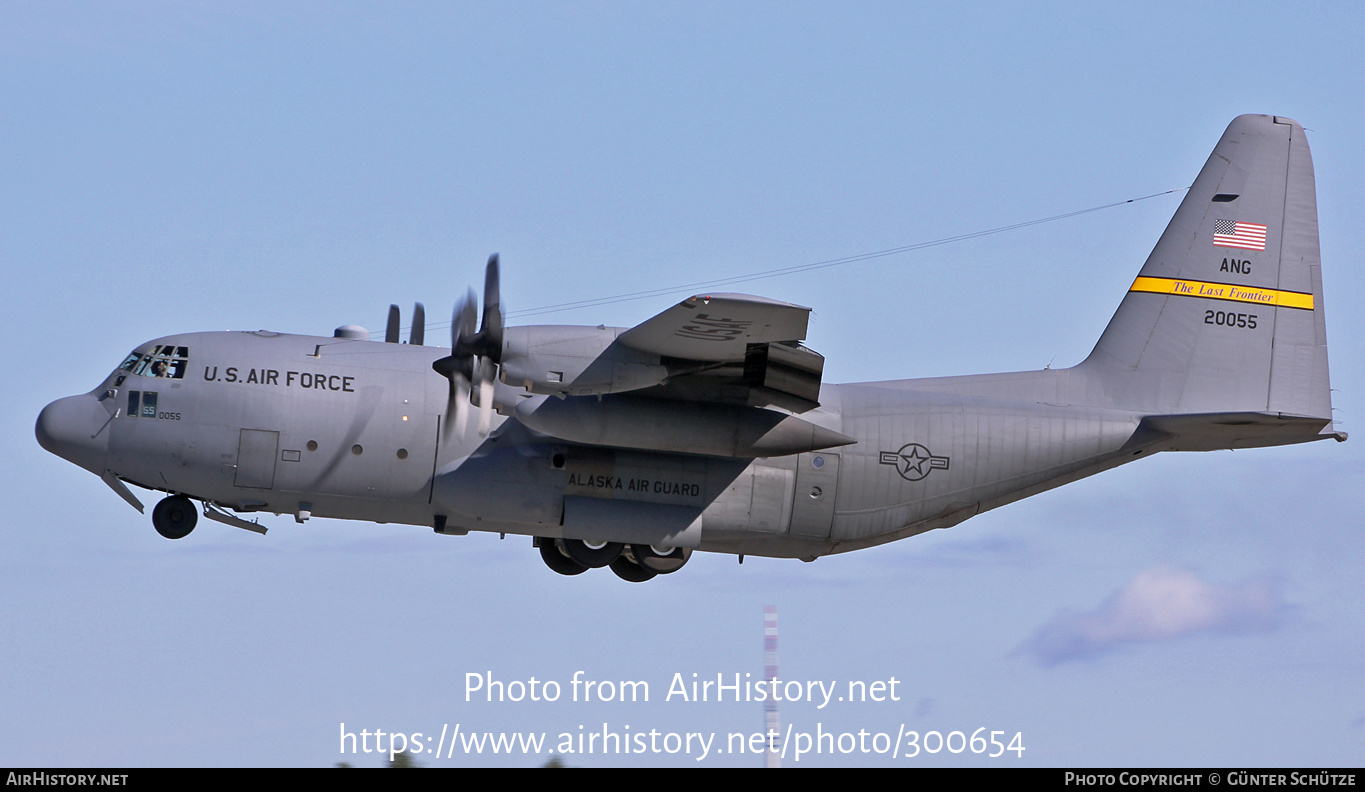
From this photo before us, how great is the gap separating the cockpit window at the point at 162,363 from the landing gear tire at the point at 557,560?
5.11 m

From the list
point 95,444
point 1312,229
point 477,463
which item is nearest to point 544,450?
point 477,463

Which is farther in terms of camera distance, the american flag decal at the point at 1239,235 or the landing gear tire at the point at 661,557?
the american flag decal at the point at 1239,235

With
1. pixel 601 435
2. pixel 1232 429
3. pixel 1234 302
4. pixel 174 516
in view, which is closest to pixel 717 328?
pixel 601 435

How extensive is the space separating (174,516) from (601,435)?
5417 mm

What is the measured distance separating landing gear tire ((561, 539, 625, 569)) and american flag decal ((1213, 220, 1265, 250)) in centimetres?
962

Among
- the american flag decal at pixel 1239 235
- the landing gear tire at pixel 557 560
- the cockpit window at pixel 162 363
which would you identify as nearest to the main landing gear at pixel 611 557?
the landing gear tire at pixel 557 560

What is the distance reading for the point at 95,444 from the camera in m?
16.4

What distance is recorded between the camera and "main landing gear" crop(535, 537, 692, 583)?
17422 millimetres

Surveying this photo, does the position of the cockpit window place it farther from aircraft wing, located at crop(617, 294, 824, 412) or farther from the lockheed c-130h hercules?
aircraft wing, located at crop(617, 294, 824, 412)

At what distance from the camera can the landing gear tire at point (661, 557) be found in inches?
691

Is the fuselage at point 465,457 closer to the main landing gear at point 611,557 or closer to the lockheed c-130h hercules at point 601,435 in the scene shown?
the lockheed c-130h hercules at point 601,435
